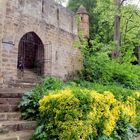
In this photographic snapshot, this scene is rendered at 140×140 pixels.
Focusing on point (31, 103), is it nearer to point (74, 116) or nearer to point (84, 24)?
point (74, 116)

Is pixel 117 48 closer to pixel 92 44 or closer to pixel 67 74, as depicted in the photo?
pixel 92 44

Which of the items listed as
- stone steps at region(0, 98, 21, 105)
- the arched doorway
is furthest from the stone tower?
stone steps at region(0, 98, 21, 105)

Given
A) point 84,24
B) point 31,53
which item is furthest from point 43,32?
point 84,24

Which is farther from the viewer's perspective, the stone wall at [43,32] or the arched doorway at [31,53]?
the arched doorway at [31,53]

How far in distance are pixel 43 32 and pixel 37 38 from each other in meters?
0.34

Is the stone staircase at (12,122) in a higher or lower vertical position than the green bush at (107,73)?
lower

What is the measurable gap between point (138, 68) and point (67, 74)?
491 cm

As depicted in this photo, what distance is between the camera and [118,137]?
7461 mm

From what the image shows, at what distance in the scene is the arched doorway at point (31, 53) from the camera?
11695mm

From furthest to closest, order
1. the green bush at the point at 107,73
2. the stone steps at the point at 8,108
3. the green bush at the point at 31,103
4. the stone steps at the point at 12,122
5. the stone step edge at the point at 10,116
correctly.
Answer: the green bush at the point at 107,73 < the stone steps at the point at 8,108 < the green bush at the point at 31,103 < the stone step edge at the point at 10,116 < the stone steps at the point at 12,122

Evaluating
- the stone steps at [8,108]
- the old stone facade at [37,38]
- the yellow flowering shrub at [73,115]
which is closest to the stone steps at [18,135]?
the yellow flowering shrub at [73,115]

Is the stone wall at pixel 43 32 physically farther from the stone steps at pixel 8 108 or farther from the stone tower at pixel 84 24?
the stone steps at pixel 8 108

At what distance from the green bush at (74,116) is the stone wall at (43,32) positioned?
13.3 ft

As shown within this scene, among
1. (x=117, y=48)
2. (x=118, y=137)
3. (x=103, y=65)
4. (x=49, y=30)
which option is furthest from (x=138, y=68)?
(x=118, y=137)
